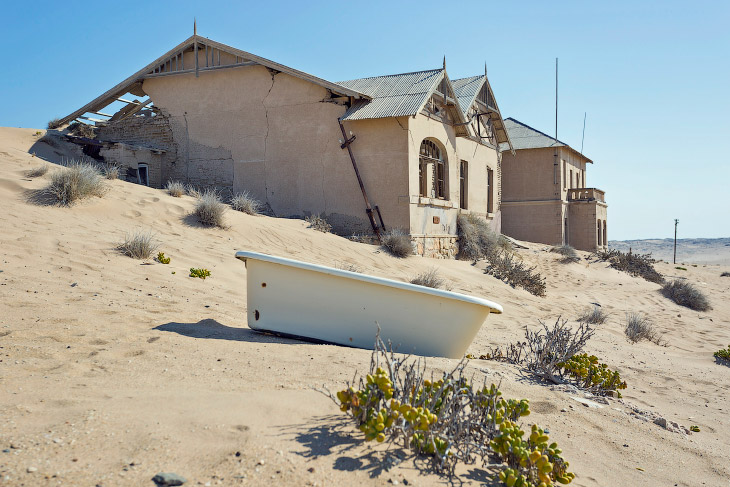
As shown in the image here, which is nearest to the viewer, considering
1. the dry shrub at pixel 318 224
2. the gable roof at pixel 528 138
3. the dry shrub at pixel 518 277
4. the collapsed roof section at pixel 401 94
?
the dry shrub at pixel 518 277

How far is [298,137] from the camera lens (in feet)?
47.9

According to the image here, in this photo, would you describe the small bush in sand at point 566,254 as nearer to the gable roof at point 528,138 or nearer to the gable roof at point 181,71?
the gable roof at point 528,138

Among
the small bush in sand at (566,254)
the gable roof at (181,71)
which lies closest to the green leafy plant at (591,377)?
the gable roof at (181,71)

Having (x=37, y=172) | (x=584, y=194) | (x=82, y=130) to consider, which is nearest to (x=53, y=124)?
(x=82, y=130)

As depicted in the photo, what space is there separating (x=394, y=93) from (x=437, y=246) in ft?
14.2

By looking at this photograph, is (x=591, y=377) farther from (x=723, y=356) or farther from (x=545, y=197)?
(x=545, y=197)

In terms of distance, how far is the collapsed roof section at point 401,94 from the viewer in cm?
1340

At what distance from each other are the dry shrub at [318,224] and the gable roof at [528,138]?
14.9 metres

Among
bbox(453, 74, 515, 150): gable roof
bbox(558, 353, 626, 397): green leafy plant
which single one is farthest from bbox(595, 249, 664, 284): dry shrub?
bbox(558, 353, 626, 397): green leafy plant

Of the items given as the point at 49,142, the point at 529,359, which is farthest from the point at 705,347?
the point at 49,142

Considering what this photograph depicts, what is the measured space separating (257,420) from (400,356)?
181cm

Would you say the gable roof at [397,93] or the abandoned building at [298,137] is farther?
the abandoned building at [298,137]

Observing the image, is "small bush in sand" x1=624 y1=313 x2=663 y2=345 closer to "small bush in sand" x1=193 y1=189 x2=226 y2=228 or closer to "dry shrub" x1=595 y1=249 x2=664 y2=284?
"small bush in sand" x1=193 y1=189 x2=226 y2=228

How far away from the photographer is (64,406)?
2.98 metres
